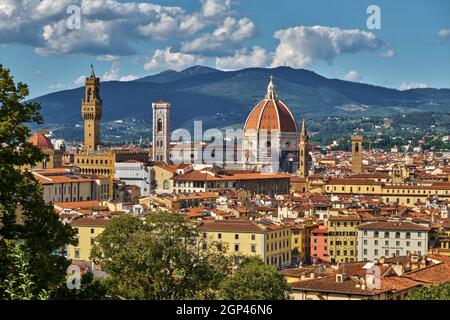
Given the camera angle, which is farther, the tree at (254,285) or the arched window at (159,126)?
the arched window at (159,126)

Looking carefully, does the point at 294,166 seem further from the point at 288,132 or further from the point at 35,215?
the point at 35,215

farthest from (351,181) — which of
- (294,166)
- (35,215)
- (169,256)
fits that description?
(35,215)

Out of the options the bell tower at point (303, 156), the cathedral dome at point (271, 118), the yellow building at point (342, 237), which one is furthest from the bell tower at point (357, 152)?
the yellow building at point (342, 237)

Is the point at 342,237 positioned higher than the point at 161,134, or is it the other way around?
the point at 161,134

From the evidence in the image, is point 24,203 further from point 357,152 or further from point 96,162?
point 357,152

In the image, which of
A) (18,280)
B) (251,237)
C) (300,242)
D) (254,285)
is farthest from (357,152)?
(18,280)

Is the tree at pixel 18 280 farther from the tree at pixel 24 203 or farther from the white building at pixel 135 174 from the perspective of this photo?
the white building at pixel 135 174
